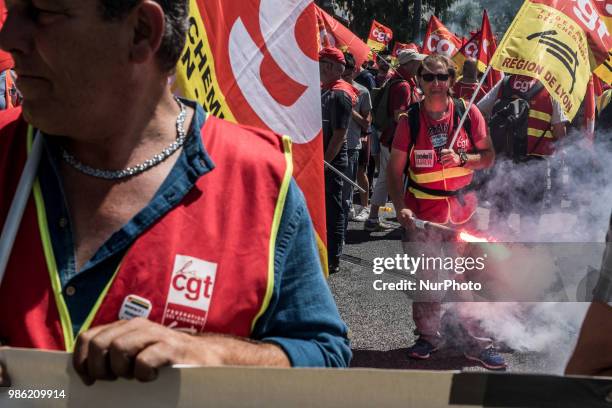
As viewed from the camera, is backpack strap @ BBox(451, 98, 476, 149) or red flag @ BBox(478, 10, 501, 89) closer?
backpack strap @ BBox(451, 98, 476, 149)

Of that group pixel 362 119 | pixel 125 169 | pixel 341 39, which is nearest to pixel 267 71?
pixel 125 169

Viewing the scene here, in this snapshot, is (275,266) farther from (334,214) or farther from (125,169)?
(334,214)

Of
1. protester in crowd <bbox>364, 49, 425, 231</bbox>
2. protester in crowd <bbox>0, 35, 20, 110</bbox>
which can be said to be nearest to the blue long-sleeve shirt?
protester in crowd <bbox>0, 35, 20, 110</bbox>

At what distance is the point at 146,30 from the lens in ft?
4.74

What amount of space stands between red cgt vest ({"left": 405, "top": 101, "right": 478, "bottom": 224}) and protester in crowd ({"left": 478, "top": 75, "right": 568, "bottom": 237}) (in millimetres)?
1808

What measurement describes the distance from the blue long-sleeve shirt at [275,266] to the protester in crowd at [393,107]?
7199mm

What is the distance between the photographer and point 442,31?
46.8 feet

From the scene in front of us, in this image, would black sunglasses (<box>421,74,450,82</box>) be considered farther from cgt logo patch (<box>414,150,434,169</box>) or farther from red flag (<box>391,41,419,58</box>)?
red flag (<box>391,41,419,58</box>)

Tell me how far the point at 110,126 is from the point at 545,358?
4.11 m

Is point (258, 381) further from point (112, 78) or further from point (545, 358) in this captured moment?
point (545, 358)

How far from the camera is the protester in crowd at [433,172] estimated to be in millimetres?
5066

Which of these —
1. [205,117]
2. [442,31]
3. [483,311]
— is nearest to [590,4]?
[483,311]

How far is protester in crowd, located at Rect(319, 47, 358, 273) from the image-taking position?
6633 millimetres

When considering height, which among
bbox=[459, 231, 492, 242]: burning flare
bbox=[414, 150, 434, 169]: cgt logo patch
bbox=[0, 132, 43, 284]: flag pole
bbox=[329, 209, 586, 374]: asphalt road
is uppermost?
bbox=[0, 132, 43, 284]: flag pole
